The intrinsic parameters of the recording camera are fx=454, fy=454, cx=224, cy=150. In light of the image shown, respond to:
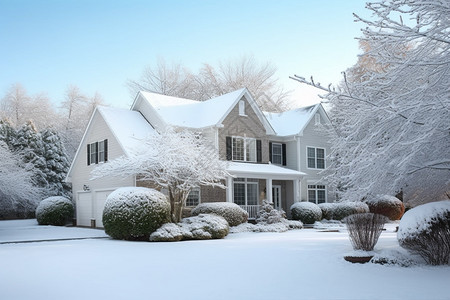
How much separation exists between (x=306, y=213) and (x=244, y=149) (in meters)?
4.97

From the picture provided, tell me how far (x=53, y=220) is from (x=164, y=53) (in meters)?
28.1

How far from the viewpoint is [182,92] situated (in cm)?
4819

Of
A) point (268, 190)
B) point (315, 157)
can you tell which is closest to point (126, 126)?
point (268, 190)

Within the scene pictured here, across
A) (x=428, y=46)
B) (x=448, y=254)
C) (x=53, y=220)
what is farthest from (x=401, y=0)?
(x=53, y=220)

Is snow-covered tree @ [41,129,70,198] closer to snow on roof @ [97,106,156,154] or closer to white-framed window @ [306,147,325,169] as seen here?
snow on roof @ [97,106,156,154]

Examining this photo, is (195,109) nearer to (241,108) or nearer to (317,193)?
(241,108)

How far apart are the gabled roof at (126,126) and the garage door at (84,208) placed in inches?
156

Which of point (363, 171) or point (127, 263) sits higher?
point (363, 171)

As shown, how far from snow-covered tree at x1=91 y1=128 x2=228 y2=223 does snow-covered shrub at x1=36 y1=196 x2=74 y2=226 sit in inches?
324

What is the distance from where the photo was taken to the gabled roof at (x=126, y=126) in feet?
72.2

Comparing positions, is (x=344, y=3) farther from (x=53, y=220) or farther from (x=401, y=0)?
(x=53, y=220)

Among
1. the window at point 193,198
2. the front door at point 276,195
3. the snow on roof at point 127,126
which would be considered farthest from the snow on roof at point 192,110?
the front door at point 276,195

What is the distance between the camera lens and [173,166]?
18219 mm

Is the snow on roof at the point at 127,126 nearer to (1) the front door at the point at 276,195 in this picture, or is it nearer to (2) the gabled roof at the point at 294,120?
(1) the front door at the point at 276,195
